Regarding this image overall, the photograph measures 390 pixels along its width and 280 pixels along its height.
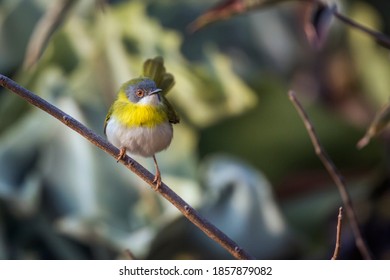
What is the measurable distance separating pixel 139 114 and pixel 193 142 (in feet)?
2.00

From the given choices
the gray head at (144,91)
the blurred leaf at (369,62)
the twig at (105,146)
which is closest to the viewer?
the twig at (105,146)

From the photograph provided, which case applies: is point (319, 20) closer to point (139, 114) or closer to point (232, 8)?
point (232, 8)

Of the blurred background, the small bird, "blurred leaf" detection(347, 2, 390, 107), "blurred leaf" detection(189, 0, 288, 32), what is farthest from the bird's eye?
"blurred leaf" detection(347, 2, 390, 107)

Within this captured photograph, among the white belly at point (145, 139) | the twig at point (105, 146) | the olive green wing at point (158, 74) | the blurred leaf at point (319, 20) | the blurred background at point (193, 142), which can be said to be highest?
the blurred background at point (193, 142)

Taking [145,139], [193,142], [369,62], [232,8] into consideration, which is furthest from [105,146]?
[369,62]

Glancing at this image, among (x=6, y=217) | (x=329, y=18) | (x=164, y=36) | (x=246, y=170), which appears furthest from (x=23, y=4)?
(x=329, y=18)

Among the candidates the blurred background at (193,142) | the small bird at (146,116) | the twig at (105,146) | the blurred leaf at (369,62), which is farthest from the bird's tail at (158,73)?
the blurred leaf at (369,62)

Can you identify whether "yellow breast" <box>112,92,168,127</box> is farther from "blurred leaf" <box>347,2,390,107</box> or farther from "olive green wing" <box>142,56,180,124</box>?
"blurred leaf" <box>347,2,390,107</box>

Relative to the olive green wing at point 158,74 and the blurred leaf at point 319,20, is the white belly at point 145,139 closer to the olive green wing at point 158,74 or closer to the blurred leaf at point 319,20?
the olive green wing at point 158,74

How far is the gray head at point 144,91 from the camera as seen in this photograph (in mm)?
538

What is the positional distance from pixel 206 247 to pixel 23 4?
1.73ft

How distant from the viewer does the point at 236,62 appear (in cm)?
124

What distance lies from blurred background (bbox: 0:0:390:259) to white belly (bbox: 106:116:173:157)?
50cm
